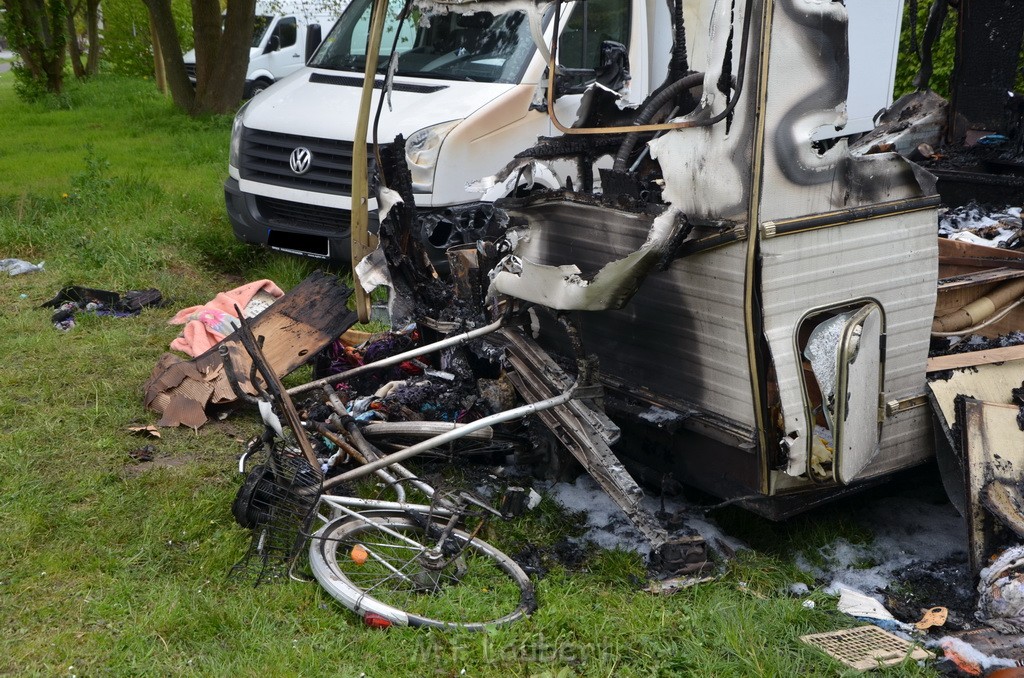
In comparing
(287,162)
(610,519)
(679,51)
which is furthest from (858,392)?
(287,162)

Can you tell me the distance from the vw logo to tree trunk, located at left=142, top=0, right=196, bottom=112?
8563 mm

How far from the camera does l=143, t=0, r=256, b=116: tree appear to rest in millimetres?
12781

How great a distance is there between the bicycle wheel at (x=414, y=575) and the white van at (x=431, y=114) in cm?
258

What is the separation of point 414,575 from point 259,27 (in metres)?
18.5

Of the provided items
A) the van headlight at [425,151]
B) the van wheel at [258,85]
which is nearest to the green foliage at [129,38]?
the van wheel at [258,85]

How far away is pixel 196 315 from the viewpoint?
19.7 feet

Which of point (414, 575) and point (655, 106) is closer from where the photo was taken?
point (414, 575)

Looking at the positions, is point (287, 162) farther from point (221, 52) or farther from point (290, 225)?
point (221, 52)

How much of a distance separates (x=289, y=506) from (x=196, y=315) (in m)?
2.89

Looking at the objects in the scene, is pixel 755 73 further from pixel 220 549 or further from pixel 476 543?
pixel 220 549

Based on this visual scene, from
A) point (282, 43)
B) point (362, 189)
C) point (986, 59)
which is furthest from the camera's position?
point (282, 43)

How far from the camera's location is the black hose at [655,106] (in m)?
3.72

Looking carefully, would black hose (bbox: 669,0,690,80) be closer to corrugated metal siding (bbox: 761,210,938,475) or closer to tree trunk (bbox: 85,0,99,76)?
corrugated metal siding (bbox: 761,210,938,475)

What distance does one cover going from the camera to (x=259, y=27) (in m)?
19.7
